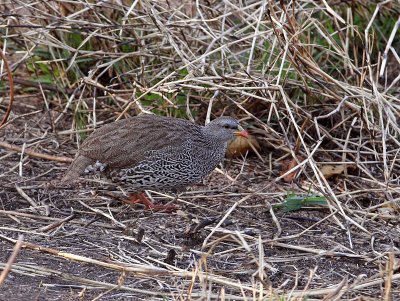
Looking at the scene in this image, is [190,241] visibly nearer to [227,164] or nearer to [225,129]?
[225,129]

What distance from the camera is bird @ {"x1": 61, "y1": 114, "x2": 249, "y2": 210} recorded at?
6.45 m

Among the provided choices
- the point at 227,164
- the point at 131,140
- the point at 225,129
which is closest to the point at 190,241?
the point at 131,140

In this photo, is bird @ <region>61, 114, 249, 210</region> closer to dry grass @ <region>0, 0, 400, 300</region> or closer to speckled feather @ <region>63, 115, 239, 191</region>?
speckled feather @ <region>63, 115, 239, 191</region>

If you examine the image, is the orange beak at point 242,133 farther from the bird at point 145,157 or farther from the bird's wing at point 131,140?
the bird's wing at point 131,140

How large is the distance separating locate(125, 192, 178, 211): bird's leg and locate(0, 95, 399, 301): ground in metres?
0.07

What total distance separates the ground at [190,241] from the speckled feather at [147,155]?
20 centimetres

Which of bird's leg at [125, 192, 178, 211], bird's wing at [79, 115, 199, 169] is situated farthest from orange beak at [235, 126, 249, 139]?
bird's leg at [125, 192, 178, 211]

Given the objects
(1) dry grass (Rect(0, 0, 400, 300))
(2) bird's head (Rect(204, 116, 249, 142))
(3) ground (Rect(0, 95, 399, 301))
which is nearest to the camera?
(3) ground (Rect(0, 95, 399, 301))

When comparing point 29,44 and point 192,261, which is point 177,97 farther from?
point 192,261

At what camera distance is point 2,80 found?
8.16 m

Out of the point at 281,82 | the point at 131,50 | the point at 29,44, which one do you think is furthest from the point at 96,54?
the point at 281,82

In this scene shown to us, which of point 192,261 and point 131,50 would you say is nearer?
point 192,261

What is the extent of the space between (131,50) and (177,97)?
2.34ft

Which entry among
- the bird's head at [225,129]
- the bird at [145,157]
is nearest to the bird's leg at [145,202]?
the bird at [145,157]
